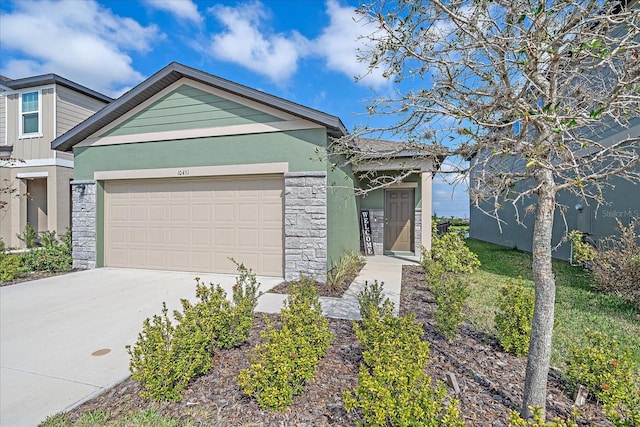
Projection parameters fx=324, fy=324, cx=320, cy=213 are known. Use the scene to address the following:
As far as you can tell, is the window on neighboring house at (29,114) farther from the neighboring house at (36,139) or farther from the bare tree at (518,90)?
the bare tree at (518,90)

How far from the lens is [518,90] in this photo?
2.79 meters

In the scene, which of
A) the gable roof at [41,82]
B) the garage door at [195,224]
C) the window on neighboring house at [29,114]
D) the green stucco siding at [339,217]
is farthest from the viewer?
the window on neighboring house at [29,114]

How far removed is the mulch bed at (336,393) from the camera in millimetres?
2393

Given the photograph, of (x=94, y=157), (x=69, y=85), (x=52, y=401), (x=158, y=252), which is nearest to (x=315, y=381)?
(x=52, y=401)

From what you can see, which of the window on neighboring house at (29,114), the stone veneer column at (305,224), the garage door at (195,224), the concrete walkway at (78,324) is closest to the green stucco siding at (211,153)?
the stone veneer column at (305,224)

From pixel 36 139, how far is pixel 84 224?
6.02 metres

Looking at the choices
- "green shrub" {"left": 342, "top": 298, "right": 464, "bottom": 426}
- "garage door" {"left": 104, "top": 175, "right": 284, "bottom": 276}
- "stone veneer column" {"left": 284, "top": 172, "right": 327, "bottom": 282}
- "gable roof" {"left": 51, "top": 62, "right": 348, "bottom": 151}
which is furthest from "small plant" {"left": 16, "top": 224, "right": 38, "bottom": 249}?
"green shrub" {"left": 342, "top": 298, "right": 464, "bottom": 426}

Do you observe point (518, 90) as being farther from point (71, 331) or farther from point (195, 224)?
point (195, 224)

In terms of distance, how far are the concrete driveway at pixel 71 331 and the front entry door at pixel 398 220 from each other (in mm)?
5375

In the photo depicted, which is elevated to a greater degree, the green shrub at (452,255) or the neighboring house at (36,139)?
the neighboring house at (36,139)

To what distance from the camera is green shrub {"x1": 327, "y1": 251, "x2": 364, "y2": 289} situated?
632 cm

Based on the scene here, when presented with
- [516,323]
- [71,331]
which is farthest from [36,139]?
[516,323]

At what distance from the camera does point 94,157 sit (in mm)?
Result: 8047

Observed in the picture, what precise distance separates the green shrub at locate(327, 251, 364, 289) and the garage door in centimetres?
116
